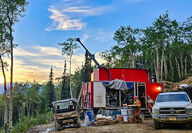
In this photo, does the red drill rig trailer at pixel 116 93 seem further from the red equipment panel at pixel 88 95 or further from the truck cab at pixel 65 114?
the truck cab at pixel 65 114

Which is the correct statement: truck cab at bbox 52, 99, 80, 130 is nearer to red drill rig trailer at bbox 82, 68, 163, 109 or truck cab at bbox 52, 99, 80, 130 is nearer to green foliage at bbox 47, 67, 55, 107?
red drill rig trailer at bbox 82, 68, 163, 109

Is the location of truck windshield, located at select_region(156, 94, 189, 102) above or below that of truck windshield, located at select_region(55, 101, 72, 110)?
above

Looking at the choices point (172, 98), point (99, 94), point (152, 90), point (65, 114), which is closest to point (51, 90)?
point (99, 94)

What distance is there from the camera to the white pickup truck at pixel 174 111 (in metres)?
9.89

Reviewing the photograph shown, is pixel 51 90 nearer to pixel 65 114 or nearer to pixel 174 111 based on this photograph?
pixel 65 114

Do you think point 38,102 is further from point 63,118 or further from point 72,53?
point 63,118

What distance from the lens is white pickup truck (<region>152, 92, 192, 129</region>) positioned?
32.4 ft

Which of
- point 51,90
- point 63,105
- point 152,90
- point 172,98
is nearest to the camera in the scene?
point 172,98

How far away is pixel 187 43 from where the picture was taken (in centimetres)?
4600

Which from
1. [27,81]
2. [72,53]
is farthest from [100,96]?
[27,81]

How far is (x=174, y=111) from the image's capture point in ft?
33.1

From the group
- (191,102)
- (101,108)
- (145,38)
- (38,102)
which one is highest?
(145,38)

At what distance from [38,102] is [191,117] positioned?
240 ft

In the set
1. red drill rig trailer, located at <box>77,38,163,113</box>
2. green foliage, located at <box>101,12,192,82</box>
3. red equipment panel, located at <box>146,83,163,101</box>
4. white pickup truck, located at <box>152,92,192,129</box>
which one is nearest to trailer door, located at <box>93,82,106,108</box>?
red drill rig trailer, located at <box>77,38,163,113</box>
